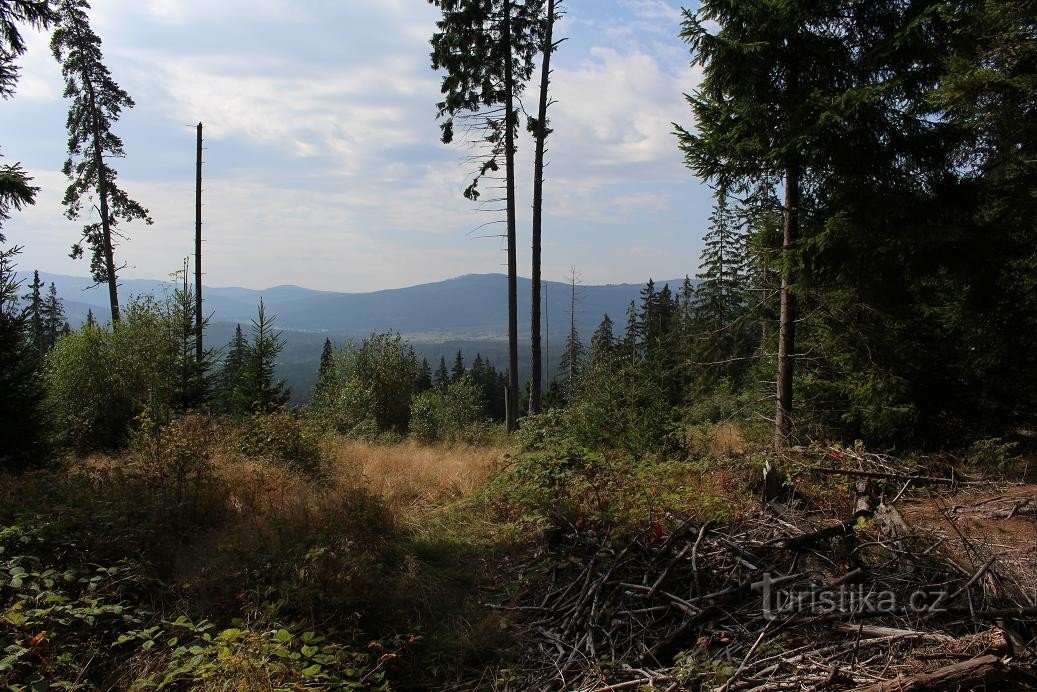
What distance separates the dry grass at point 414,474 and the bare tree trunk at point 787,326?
441cm

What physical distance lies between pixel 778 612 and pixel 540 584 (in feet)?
6.66

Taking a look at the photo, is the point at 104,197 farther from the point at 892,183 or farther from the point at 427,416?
the point at 892,183

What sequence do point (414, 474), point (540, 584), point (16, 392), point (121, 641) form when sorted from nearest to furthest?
point (121, 641) → point (540, 584) → point (16, 392) → point (414, 474)

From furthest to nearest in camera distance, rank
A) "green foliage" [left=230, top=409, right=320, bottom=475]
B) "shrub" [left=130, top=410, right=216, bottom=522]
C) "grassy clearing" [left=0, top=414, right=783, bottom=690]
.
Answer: "green foliage" [left=230, top=409, right=320, bottom=475], "shrub" [left=130, top=410, right=216, bottom=522], "grassy clearing" [left=0, top=414, right=783, bottom=690]

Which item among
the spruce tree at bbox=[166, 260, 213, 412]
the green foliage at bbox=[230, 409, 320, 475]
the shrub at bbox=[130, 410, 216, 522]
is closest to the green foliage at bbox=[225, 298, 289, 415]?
the spruce tree at bbox=[166, 260, 213, 412]

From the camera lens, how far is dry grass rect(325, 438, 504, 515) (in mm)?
8185

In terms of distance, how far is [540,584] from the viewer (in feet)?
16.4

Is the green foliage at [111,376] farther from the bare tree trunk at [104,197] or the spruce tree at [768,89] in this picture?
the spruce tree at [768,89]

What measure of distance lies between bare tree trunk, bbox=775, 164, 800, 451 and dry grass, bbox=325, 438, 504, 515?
4.41 m

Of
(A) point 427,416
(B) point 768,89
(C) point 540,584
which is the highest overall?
(B) point 768,89

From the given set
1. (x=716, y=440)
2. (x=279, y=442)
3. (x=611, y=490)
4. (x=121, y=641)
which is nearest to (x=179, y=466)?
(x=279, y=442)

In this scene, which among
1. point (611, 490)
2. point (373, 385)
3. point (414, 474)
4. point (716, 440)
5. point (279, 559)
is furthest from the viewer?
point (373, 385)

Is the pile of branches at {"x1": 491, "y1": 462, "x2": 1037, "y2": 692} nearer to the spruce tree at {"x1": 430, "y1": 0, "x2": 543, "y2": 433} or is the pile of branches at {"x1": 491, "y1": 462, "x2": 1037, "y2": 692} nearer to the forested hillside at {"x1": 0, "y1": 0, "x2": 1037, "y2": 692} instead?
the forested hillside at {"x1": 0, "y1": 0, "x2": 1037, "y2": 692}

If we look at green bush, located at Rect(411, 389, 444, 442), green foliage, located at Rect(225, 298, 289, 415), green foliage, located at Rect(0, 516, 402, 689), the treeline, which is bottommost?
green bush, located at Rect(411, 389, 444, 442)
